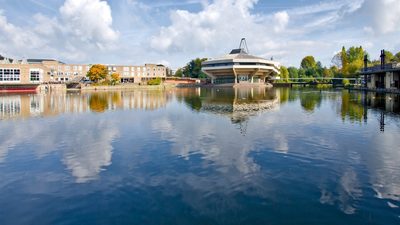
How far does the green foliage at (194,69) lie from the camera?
172 metres

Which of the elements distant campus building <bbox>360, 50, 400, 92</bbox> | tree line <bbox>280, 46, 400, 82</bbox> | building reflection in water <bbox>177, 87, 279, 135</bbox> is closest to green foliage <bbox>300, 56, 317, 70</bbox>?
tree line <bbox>280, 46, 400, 82</bbox>

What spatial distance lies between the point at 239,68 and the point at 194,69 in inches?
1952

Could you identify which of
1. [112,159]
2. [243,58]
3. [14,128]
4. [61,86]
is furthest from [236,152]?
[243,58]

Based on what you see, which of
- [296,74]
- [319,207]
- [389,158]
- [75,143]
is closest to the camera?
[319,207]

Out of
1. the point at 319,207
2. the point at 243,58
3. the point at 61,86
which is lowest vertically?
the point at 319,207

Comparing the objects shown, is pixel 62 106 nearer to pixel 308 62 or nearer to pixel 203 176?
pixel 203 176

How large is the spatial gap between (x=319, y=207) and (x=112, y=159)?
9860mm

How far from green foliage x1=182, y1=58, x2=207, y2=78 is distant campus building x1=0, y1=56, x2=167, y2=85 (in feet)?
66.6

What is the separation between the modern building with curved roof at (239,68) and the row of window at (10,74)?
249 ft

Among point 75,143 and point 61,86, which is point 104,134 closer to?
point 75,143

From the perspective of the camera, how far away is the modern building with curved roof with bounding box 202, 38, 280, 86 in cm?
12975

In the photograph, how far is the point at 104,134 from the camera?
21359mm

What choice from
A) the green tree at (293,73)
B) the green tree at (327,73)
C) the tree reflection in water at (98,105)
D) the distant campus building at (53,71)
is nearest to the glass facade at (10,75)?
the distant campus building at (53,71)

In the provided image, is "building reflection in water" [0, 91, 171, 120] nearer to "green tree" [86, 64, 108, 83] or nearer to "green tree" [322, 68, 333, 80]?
"green tree" [86, 64, 108, 83]
